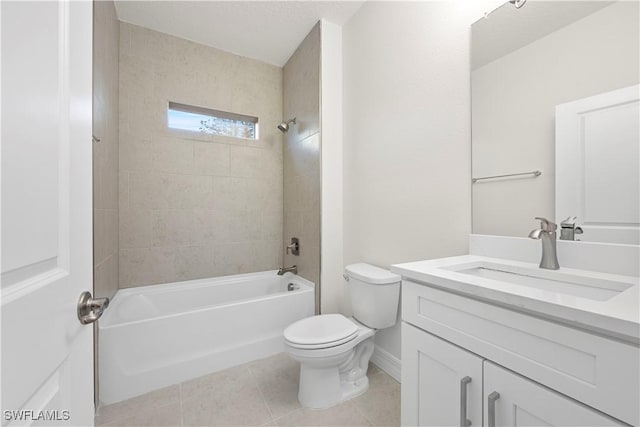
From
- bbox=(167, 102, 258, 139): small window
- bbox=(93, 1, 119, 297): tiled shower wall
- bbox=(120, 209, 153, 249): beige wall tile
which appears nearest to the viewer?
bbox=(93, 1, 119, 297): tiled shower wall

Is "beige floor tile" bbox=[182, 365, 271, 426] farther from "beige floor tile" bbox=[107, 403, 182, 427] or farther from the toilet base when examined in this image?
the toilet base

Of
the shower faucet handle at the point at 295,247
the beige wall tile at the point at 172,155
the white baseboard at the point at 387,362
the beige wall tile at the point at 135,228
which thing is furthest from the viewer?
the shower faucet handle at the point at 295,247

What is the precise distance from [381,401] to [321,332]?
0.52m

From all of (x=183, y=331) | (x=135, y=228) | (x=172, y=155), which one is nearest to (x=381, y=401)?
(x=183, y=331)

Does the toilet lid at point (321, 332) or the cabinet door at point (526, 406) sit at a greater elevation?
the cabinet door at point (526, 406)

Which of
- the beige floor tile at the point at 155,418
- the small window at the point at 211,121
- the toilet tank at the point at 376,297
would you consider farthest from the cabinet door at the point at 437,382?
the small window at the point at 211,121

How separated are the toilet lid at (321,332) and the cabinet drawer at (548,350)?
26.8 inches

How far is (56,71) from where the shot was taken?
0.50 metres

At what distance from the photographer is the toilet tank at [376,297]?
64.0 inches

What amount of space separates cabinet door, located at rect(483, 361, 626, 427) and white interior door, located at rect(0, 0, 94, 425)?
0.99 m

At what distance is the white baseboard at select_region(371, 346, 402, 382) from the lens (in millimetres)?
1731

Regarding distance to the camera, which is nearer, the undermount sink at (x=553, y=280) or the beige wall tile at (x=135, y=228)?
the undermount sink at (x=553, y=280)

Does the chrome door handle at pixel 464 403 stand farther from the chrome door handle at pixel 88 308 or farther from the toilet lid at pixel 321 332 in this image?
the chrome door handle at pixel 88 308

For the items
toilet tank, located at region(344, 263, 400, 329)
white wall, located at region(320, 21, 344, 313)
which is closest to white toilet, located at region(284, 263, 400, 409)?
toilet tank, located at region(344, 263, 400, 329)
